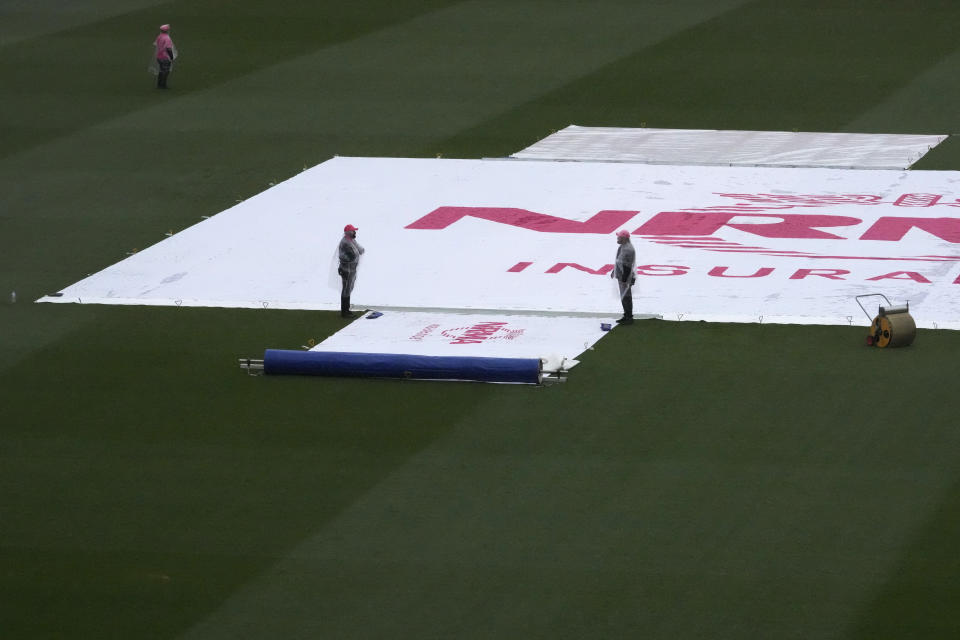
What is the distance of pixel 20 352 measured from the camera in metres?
27.2

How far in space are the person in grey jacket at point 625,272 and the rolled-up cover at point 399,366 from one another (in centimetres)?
258

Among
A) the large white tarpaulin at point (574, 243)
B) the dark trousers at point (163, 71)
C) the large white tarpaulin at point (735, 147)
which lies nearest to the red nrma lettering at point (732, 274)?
the large white tarpaulin at point (574, 243)

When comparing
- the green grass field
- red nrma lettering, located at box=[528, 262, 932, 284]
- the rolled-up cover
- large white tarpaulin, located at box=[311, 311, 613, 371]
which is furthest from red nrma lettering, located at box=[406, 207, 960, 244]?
the rolled-up cover

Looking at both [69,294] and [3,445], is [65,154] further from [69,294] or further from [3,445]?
[3,445]

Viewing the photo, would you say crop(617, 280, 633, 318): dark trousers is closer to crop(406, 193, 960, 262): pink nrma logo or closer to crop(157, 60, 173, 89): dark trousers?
crop(406, 193, 960, 262): pink nrma logo

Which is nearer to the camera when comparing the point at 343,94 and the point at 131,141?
the point at 131,141

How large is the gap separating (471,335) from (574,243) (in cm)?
535

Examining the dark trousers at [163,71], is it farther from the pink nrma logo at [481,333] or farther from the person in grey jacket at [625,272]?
the person in grey jacket at [625,272]

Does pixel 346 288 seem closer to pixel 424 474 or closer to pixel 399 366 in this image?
pixel 399 366

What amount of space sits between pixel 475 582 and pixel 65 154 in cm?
2376

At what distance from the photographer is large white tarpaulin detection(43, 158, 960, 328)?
96.0 ft

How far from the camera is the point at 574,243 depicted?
32281 millimetres

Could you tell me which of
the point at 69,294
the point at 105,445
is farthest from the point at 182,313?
the point at 105,445

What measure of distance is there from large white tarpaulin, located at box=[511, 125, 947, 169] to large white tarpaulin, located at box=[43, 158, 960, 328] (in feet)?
2.49
